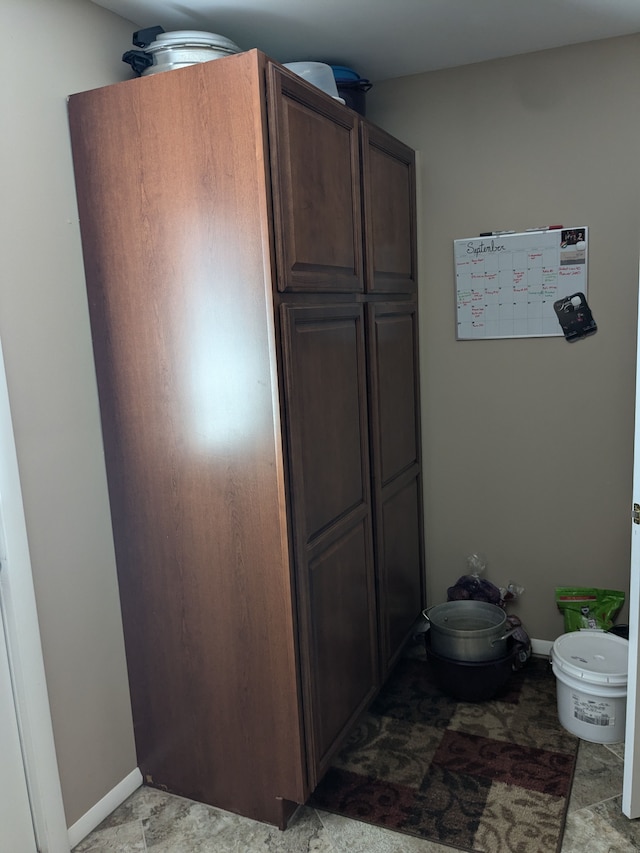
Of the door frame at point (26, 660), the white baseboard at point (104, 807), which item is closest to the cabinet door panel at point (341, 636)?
the white baseboard at point (104, 807)

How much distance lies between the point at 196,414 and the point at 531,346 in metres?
1.51

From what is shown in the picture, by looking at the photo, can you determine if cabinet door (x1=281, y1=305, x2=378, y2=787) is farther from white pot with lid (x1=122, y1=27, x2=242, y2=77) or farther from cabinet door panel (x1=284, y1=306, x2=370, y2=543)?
white pot with lid (x1=122, y1=27, x2=242, y2=77)

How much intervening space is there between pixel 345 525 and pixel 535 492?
3.50ft

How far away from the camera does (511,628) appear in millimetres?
2803

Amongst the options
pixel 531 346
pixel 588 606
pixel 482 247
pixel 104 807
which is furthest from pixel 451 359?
pixel 104 807

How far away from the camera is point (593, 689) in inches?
92.1

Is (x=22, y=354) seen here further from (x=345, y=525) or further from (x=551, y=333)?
(x=551, y=333)

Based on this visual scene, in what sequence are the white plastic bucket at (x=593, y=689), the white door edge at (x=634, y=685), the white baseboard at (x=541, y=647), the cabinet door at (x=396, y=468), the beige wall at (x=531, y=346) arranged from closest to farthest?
the white door edge at (x=634, y=685), the white plastic bucket at (x=593, y=689), the cabinet door at (x=396, y=468), the beige wall at (x=531, y=346), the white baseboard at (x=541, y=647)

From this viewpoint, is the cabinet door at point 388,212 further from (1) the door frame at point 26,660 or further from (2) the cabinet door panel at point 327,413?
(1) the door frame at point 26,660

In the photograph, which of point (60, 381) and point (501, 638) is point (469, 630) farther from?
point (60, 381)

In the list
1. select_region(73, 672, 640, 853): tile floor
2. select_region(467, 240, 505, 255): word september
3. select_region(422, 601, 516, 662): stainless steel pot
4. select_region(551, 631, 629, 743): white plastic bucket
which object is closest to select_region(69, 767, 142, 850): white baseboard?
select_region(73, 672, 640, 853): tile floor

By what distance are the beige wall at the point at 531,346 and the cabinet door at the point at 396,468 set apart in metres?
0.15

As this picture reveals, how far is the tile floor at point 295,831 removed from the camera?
77.7 inches

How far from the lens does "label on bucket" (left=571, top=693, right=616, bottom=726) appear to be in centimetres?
234
